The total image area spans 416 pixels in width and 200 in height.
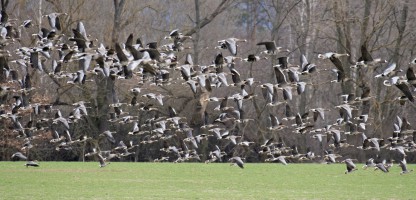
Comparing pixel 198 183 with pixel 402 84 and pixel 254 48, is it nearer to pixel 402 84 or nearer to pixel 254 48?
pixel 402 84

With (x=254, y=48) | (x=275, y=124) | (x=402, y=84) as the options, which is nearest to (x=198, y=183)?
(x=275, y=124)

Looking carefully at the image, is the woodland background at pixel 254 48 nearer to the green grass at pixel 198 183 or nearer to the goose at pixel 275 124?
the green grass at pixel 198 183

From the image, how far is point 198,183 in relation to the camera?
1021 inches

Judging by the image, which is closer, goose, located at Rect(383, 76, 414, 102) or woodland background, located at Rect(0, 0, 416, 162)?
goose, located at Rect(383, 76, 414, 102)

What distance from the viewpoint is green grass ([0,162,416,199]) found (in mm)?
21500

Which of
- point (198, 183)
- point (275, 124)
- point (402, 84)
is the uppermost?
point (402, 84)

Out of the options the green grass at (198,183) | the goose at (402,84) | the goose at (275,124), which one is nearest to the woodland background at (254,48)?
the green grass at (198,183)

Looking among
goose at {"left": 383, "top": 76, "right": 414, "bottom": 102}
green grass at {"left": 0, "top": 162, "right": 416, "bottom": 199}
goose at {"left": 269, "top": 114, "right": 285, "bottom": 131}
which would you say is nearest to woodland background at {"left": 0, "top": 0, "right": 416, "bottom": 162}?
green grass at {"left": 0, "top": 162, "right": 416, "bottom": 199}

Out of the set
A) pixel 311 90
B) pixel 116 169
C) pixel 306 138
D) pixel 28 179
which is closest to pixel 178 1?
pixel 311 90

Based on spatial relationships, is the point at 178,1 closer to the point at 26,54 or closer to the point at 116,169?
the point at 116,169

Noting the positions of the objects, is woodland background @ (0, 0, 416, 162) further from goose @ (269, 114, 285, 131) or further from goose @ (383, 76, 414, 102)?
goose @ (383, 76, 414, 102)

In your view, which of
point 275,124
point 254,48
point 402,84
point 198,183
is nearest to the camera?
point 402,84

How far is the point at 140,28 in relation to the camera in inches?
2004

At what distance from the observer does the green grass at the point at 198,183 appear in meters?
21.5
